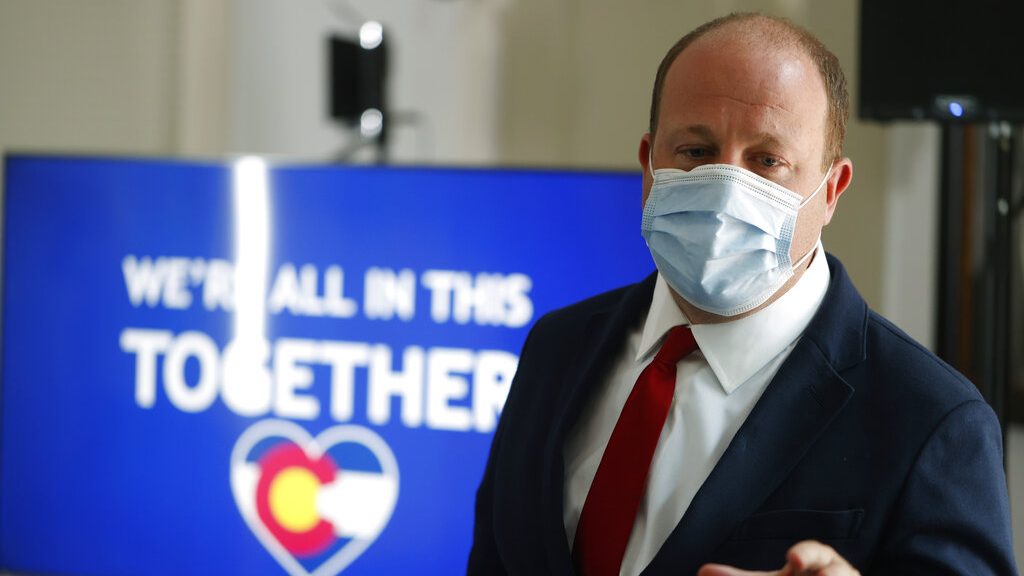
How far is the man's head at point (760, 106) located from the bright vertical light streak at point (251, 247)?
1.41 meters

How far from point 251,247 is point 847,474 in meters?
1.67

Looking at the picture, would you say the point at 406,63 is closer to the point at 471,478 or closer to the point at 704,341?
the point at 471,478

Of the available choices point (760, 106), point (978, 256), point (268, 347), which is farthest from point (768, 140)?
point (268, 347)

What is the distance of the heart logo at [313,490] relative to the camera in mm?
2510

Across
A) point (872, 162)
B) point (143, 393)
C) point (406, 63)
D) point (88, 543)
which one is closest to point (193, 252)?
point (143, 393)

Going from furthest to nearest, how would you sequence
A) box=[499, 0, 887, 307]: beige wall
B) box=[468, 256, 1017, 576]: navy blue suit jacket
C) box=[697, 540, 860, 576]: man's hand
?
box=[499, 0, 887, 307]: beige wall
box=[468, 256, 1017, 576]: navy blue suit jacket
box=[697, 540, 860, 576]: man's hand

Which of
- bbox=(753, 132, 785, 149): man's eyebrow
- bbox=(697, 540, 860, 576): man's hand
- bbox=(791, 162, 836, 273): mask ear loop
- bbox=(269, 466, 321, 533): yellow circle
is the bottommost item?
bbox=(269, 466, 321, 533): yellow circle

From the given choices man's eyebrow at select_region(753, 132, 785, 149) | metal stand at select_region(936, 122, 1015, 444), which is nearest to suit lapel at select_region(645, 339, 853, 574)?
man's eyebrow at select_region(753, 132, 785, 149)

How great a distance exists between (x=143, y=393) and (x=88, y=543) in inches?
14.6

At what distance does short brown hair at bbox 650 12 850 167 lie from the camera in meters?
1.27

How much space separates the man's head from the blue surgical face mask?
0.01 m

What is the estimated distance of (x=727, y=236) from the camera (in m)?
1.32

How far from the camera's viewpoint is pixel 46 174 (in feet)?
8.83

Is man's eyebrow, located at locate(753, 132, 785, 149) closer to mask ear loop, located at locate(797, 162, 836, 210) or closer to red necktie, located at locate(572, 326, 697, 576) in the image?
mask ear loop, located at locate(797, 162, 836, 210)
